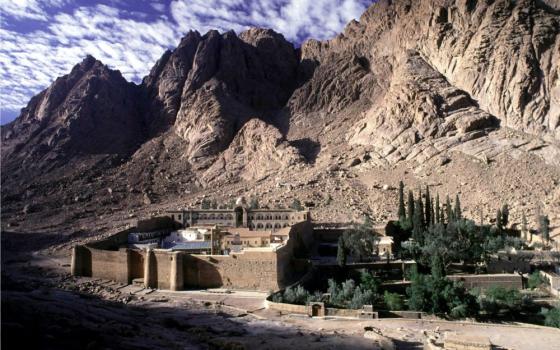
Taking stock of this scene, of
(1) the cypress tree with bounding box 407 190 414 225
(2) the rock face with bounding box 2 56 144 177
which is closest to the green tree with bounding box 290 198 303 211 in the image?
(1) the cypress tree with bounding box 407 190 414 225

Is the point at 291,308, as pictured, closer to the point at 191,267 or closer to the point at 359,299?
the point at 359,299

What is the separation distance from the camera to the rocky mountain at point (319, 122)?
67000mm

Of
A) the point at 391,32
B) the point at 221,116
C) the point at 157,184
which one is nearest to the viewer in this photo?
the point at 157,184

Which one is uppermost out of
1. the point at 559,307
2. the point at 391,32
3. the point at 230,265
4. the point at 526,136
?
the point at 391,32

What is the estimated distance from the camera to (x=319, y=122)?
94.2 meters

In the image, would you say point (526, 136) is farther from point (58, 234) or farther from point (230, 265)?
point (58, 234)

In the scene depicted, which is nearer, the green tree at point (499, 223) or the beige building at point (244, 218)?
the green tree at point (499, 223)

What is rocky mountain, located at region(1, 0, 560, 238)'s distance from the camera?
67000mm

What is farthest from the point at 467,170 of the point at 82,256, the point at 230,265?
the point at 82,256

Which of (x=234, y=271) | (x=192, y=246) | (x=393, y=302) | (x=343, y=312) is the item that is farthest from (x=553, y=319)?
(x=192, y=246)

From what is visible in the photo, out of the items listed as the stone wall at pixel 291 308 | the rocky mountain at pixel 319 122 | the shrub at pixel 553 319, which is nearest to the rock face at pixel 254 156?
the rocky mountain at pixel 319 122

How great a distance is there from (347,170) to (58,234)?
41.4 m

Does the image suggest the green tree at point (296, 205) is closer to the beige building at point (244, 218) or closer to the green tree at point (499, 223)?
the beige building at point (244, 218)

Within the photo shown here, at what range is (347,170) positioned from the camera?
74125 millimetres
